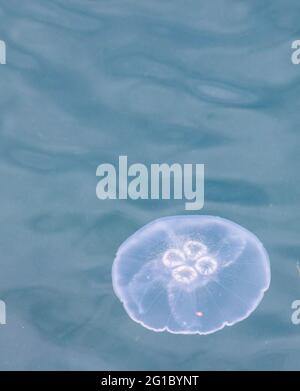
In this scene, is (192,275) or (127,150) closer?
(192,275)

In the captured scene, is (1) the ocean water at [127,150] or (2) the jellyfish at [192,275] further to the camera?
(1) the ocean water at [127,150]

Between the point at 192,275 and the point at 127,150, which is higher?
the point at 127,150

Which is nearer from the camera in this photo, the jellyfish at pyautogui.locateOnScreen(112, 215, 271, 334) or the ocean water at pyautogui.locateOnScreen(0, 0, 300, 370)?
the jellyfish at pyautogui.locateOnScreen(112, 215, 271, 334)
